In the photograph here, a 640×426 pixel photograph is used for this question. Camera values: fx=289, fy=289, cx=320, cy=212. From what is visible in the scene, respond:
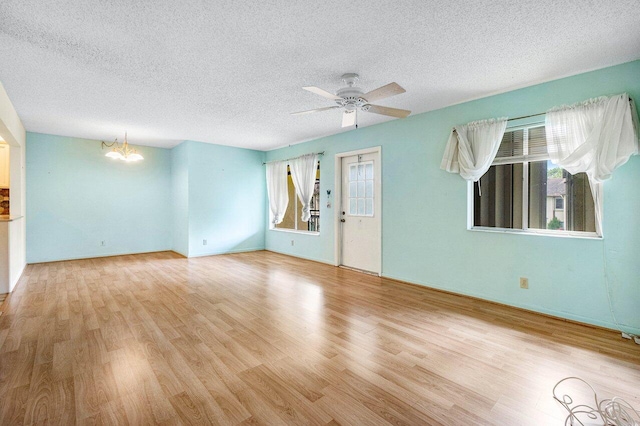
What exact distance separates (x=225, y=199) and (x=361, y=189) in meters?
3.38

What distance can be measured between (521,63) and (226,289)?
169 inches

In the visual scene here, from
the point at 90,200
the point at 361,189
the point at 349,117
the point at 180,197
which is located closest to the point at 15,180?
the point at 90,200

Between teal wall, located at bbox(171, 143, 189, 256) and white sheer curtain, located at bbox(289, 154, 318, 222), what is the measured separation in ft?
7.69

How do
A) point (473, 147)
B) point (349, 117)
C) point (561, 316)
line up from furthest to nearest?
point (473, 147)
point (349, 117)
point (561, 316)

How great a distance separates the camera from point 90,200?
612cm

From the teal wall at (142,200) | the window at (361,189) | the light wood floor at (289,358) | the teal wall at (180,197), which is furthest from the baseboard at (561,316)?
the teal wall at (180,197)

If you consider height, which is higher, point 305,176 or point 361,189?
point 305,176

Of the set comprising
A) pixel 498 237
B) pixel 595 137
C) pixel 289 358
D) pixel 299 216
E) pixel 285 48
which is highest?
pixel 285 48

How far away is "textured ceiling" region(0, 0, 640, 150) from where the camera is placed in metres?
2.01

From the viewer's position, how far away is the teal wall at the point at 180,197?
248 inches

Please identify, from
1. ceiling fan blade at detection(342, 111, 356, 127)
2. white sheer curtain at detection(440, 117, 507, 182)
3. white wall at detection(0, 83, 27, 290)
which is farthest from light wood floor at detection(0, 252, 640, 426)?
ceiling fan blade at detection(342, 111, 356, 127)

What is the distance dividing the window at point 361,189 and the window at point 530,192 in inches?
67.5

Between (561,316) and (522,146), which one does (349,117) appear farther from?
(561,316)

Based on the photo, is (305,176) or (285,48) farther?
(305,176)
